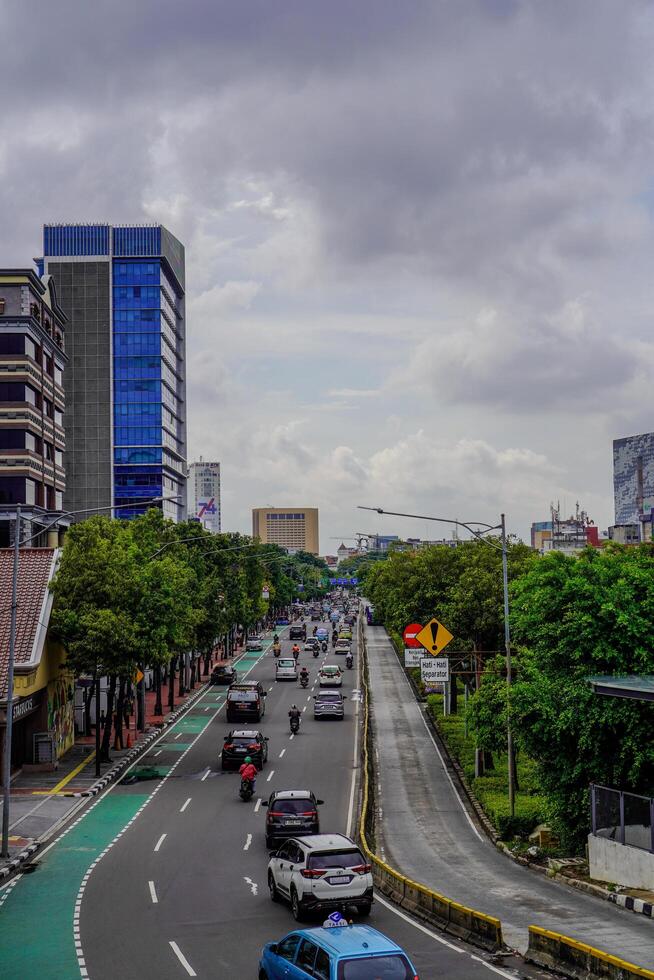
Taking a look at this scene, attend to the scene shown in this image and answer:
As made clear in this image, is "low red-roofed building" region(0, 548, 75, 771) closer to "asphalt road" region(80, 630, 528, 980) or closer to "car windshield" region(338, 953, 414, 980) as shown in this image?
"asphalt road" region(80, 630, 528, 980)

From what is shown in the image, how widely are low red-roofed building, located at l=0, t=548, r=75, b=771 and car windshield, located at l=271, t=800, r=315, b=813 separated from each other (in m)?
14.2

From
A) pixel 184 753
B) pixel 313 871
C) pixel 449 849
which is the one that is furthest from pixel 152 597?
pixel 313 871

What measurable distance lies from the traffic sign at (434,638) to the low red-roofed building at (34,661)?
15881 millimetres

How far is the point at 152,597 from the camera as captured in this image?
156 feet

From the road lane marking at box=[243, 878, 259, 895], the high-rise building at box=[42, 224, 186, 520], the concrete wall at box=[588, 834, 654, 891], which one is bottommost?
the road lane marking at box=[243, 878, 259, 895]

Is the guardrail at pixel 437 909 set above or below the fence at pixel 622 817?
below

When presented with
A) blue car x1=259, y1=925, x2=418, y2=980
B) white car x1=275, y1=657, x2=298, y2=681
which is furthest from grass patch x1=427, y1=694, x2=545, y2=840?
white car x1=275, y1=657, x2=298, y2=681

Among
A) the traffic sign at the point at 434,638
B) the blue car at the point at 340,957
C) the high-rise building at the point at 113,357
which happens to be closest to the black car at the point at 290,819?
the traffic sign at the point at 434,638

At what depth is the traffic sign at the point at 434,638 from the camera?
43688 mm

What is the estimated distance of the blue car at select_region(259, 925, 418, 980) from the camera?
1462cm

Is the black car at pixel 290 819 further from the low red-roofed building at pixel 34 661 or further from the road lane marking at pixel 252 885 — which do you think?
the low red-roofed building at pixel 34 661

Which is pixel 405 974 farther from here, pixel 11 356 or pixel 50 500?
pixel 50 500

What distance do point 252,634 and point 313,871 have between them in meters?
117

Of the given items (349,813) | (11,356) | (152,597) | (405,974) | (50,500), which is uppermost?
(11,356)
